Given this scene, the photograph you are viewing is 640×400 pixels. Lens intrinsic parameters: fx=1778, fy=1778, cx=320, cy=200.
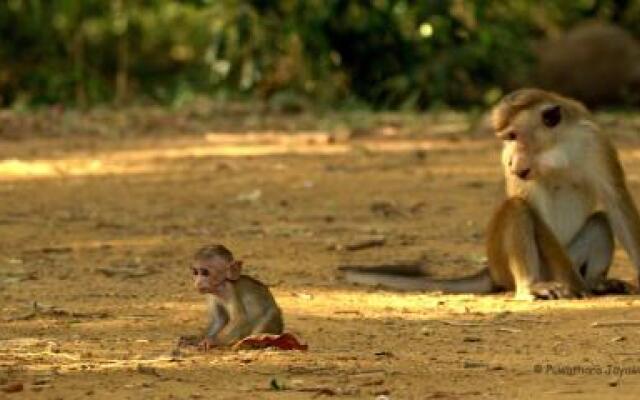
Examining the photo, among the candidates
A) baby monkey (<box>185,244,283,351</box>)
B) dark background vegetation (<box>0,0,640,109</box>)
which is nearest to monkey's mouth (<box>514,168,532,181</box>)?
baby monkey (<box>185,244,283,351</box>)

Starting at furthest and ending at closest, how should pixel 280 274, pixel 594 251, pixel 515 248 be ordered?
1. pixel 280 274
2. pixel 594 251
3. pixel 515 248

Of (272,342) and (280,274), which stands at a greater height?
(280,274)

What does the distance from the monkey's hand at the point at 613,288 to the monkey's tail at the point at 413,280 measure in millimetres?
514

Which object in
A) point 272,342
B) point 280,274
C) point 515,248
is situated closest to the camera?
point 272,342

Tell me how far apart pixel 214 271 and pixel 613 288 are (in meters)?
2.64

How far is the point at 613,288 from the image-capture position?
8.91 m

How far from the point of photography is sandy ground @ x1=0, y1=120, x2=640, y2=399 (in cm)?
627

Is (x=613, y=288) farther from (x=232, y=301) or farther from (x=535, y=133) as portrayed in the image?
(x=232, y=301)

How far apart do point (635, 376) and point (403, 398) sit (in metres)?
0.93

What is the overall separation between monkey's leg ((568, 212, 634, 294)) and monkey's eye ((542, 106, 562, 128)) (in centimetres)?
53

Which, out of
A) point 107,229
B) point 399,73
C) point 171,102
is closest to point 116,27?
point 171,102

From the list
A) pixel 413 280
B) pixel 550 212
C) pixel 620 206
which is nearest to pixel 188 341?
pixel 413 280

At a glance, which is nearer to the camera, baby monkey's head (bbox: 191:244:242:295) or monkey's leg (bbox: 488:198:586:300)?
baby monkey's head (bbox: 191:244:242:295)

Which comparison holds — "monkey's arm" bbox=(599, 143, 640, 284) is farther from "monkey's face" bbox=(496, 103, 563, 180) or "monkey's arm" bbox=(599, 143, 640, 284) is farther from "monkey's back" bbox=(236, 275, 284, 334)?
"monkey's back" bbox=(236, 275, 284, 334)
